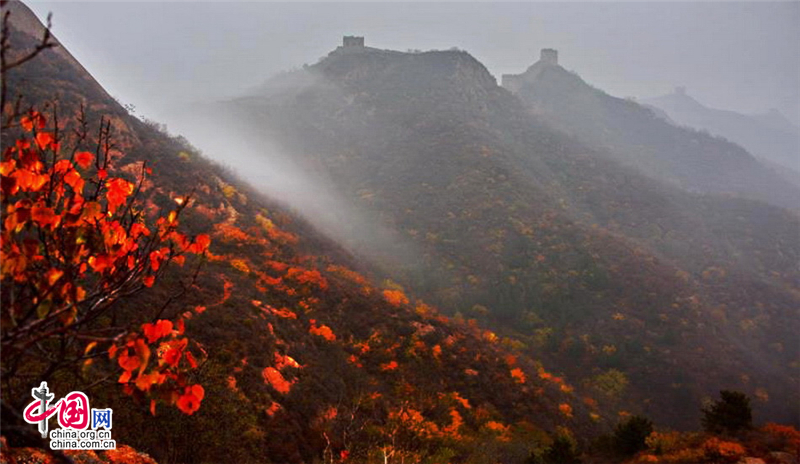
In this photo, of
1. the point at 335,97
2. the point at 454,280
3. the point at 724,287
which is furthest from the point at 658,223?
→ the point at 335,97

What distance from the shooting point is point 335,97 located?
7881 cm

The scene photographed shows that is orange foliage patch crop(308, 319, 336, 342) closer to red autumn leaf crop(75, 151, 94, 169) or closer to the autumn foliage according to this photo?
the autumn foliage

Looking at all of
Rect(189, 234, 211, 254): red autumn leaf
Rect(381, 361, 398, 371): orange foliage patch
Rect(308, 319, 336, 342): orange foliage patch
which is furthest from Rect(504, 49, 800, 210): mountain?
Rect(189, 234, 211, 254): red autumn leaf

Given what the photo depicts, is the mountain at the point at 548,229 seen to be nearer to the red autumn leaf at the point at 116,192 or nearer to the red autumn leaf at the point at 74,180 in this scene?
the red autumn leaf at the point at 116,192

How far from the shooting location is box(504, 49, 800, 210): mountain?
3086 inches

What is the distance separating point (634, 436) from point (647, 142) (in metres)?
95.9

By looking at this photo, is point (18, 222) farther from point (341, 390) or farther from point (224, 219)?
point (224, 219)

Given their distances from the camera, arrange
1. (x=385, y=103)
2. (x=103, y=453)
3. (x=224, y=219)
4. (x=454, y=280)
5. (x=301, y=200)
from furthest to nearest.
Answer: (x=385, y=103) → (x=301, y=200) → (x=454, y=280) → (x=224, y=219) → (x=103, y=453)

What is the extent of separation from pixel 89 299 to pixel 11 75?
1131 inches

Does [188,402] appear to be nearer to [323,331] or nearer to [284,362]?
[284,362]

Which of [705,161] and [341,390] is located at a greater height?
[705,161]

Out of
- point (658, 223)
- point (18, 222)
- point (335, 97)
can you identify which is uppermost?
point (335, 97)

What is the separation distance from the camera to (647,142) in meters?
90.1

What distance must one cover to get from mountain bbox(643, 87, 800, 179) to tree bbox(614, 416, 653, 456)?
520ft
